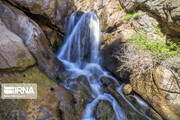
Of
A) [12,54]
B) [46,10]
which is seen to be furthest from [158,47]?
[46,10]

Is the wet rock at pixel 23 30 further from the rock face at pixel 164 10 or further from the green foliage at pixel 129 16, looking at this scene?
the green foliage at pixel 129 16

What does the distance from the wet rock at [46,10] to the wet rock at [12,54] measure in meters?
2.54

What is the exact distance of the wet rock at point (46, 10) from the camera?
4.61m

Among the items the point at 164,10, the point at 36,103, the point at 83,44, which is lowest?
the point at 36,103

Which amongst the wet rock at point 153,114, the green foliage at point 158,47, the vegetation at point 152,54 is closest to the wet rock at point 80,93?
the vegetation at point 152,54

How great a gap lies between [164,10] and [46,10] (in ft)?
20.6

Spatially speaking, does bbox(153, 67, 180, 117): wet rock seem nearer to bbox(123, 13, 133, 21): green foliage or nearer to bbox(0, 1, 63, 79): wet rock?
bbox(123, 13, 133, 21): green foliage

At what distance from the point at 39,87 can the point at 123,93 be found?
13.0 feet

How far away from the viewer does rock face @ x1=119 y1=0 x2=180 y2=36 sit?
3196mm

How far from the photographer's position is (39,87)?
9.36 feet

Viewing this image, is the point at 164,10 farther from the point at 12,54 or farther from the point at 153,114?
the point at 12,54

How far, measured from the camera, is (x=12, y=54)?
103 inches

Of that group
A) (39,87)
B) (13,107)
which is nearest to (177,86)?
(39,87)

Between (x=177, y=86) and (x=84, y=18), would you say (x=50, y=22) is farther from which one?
(x=177, y=86)
